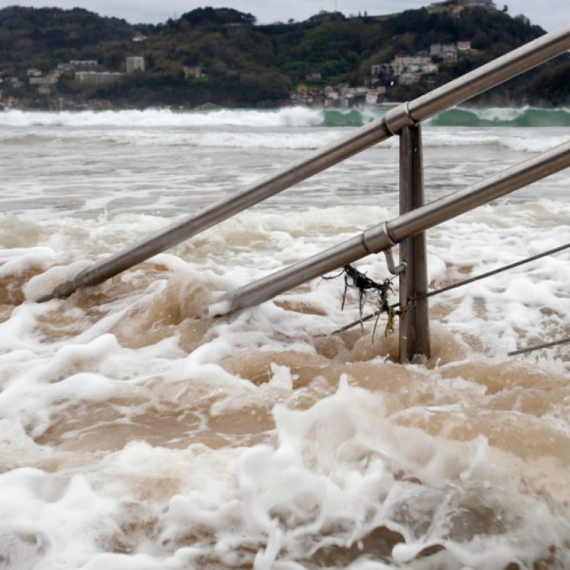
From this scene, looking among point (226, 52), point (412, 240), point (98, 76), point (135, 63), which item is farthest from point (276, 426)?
point (226, 52)

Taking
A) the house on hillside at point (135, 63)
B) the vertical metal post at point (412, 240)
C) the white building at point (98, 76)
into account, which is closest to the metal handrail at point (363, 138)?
the vertical metal post at point (412, 240)

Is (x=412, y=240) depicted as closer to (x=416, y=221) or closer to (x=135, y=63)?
(x=416, y=221)

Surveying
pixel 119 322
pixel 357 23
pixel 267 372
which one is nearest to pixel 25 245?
pixel 119 322

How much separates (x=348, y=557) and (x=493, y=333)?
129cm

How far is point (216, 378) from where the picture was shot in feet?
5.84

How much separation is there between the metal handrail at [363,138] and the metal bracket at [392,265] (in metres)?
0.29

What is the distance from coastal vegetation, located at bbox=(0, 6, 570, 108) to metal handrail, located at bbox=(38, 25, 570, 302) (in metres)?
38.8

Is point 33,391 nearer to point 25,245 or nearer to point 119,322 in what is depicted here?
point 119,322

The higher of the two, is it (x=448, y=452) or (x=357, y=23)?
(x=357, y=23)

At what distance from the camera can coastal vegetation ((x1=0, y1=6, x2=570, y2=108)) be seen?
157ft

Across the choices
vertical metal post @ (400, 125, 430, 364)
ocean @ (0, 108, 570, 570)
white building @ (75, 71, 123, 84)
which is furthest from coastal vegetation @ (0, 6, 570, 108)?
vertical metal post @ (400, 125, 430, 364)

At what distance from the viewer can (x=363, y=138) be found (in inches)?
65.0

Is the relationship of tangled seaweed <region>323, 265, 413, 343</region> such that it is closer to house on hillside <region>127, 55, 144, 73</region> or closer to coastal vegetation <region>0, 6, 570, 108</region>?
coastal vegetation <region>0, 6, 570, 108</region>

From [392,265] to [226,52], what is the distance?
62.8 metres
